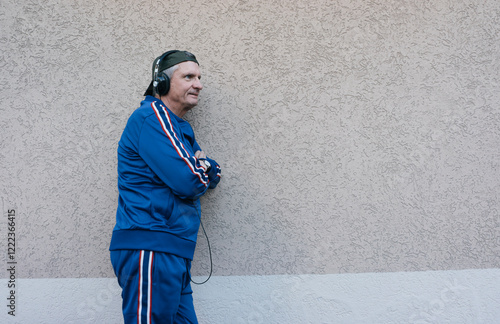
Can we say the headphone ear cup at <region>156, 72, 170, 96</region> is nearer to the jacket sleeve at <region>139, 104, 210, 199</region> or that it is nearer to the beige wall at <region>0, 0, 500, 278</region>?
the jacket sleeve at <region>139, 104, 210, 199</region>

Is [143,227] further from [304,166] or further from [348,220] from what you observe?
[348,220]

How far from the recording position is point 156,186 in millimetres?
2838

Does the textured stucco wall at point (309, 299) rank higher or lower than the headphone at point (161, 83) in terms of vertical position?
lower

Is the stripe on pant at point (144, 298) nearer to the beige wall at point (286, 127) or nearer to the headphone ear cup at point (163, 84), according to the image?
the beige wall at point (286, 127)

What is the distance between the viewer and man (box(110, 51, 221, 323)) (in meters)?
2.67

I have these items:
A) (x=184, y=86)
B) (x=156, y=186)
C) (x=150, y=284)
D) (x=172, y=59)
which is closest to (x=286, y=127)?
(x=184, y=86)

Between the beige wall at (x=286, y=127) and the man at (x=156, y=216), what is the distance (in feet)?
1.80

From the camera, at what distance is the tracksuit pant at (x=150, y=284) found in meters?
2.64

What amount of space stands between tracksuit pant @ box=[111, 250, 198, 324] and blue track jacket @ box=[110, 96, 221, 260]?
2.1 inches

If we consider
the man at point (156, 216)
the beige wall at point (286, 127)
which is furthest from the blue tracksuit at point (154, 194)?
the beige wall at point (286, 127)

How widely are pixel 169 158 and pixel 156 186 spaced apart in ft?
0.73

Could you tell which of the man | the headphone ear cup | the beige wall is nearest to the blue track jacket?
the man

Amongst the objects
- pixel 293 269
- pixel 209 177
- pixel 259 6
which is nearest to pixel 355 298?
pixel 293 269

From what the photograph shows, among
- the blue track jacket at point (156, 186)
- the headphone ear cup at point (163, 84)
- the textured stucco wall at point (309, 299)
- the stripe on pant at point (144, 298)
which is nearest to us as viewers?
the stripe on pant at point (144, 298)
